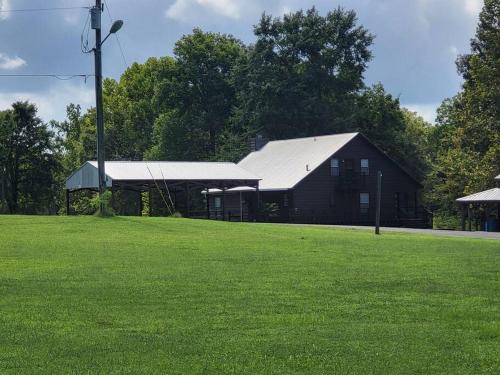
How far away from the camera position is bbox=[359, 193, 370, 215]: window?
5984 cm

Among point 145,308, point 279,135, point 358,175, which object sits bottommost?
point 145,308

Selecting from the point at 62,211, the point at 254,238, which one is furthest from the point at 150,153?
the point at 254,238

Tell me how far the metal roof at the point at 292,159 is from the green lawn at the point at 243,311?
124ft

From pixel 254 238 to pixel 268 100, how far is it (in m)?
49.5

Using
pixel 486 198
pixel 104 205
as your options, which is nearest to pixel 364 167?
pixel 486 198

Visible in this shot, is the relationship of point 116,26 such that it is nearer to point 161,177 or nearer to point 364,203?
point 161,177

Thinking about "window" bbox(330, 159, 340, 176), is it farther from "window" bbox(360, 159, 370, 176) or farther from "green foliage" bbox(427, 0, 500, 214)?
"green foliage" bbox(427, 0, 500, 214)

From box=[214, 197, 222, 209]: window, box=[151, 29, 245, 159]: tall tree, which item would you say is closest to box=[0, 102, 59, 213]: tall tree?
box=[151, 29, 245, 159]: tall tree

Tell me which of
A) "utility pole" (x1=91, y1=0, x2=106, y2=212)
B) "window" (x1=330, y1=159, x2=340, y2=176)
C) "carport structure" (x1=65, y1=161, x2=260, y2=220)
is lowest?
"carport structure" (x1=65, y1=161, x2=260, y2=220)

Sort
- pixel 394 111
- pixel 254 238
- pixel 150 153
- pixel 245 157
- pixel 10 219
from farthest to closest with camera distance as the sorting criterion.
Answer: pixel 150 153, pixel 394 111, pixel 245 157, pixel 10 219, pixel 254 238

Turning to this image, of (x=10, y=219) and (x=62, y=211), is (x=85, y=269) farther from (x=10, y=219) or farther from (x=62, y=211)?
(x=62, y=211)

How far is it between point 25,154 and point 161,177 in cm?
2716

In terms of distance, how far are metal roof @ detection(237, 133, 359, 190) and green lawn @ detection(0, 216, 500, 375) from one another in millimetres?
37701

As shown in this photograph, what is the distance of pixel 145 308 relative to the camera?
10203mm
